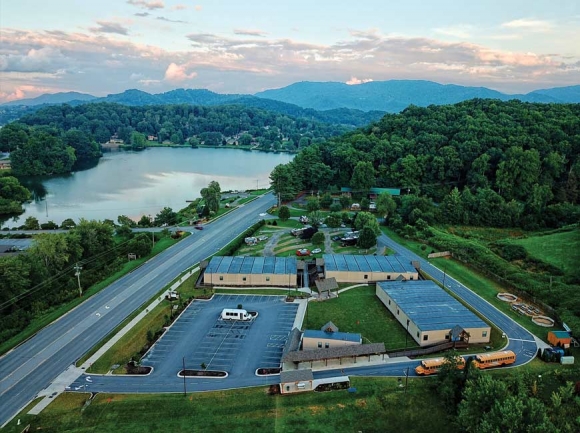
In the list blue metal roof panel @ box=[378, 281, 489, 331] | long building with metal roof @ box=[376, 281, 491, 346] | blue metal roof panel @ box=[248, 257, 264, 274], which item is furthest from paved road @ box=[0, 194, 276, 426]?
blue metal roof panel @ box=[378, 281, 489, 331]

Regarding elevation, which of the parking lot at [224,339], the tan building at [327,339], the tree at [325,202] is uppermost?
the tree at [325,202]

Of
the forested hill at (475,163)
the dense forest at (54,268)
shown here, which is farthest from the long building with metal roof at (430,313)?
the dense forest at (54,268)

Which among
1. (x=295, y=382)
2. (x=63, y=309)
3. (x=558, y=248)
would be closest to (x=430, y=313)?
(x=295, y=382)

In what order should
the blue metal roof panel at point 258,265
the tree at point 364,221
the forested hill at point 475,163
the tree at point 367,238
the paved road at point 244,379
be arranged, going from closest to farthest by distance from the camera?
the paved road at point 244,379, the blue metal roof panel at point 258,265, the tree at point 367,238, the tree at point 364,221, the forested hill at point 475,163

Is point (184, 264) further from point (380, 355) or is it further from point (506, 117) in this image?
point (506, 117)

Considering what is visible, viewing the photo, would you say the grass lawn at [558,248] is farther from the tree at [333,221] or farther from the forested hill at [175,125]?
the forested hill at [175,125]
